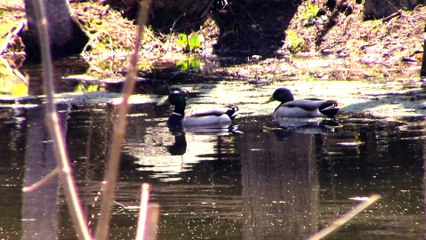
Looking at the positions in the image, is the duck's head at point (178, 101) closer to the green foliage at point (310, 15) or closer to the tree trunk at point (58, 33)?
the tree trunk at point (58, 33)

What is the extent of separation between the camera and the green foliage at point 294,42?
21.5 meters

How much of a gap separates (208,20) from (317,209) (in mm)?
Answer: 16364

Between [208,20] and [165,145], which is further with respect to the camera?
[208,20]

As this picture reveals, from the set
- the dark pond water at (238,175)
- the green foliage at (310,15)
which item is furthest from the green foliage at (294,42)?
the dark pond water at (238,175)

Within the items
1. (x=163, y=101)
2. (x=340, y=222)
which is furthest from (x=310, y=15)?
(x=340, y=222)

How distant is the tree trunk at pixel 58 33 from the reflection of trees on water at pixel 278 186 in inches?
386

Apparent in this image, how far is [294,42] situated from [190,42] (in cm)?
261

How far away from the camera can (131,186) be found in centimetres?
833

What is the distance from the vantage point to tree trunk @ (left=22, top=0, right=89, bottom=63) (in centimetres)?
2022

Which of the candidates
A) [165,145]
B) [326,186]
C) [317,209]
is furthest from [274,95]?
[317,209]

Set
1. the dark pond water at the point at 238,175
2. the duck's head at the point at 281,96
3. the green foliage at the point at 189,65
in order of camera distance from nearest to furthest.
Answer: the dark pond water at the point at 238,175
the duck's head at the point at 281,96
the green foliage at the point at 189,65

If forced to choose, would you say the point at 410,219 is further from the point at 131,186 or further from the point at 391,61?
the point at 391,61

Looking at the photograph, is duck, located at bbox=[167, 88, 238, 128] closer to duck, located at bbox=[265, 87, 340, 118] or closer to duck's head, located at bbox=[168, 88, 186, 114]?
duck's head, located at bbox=[168, 88, 186, 114]

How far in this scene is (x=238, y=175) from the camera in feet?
28.8
